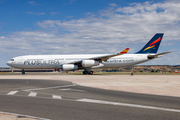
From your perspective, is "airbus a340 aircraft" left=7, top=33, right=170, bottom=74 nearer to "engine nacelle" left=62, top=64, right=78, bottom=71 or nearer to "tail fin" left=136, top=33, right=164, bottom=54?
"tail fin" left=136, top=33, right=164, bottom=54

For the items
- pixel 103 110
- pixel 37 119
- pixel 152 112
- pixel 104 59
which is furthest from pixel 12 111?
pixel 104 59

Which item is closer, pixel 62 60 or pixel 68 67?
pixel 68 67

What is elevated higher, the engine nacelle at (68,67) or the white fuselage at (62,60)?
the white fuselage at (62,60)

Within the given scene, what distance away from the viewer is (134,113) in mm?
7219

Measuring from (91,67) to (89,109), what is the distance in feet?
107

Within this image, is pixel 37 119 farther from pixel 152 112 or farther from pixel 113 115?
pixel 152 112

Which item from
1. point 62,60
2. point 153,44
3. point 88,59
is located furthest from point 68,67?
point 153,44

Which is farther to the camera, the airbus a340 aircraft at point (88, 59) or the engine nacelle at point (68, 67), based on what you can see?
the airbus a340 aircraft at point (88, 59)

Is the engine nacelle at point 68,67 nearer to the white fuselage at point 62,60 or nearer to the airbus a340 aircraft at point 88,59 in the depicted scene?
the airbus a340 aircraft at point 88,59

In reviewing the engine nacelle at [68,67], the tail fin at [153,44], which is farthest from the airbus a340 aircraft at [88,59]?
the engine nacelle at [68,67]

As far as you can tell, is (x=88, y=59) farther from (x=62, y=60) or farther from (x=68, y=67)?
(x=62, y=60)

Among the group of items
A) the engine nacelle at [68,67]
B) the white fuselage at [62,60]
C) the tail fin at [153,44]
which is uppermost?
the tail fin at [153,44]

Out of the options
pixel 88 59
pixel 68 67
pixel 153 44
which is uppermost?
pixel 153 44

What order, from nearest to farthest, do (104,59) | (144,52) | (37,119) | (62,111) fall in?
(37,119) < (62,111) < (104,59) < (144,52)
